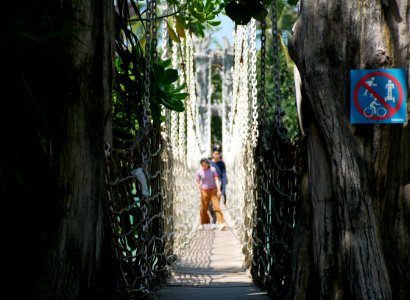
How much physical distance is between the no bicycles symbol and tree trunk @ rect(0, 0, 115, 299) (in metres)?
0.96

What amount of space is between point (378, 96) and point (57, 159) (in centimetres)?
122

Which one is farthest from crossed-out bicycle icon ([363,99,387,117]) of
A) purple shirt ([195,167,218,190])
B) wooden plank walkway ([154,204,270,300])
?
purple shirt ([195,167,218,190])

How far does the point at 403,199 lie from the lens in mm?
3121

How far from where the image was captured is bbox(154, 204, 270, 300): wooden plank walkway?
4.73 metres

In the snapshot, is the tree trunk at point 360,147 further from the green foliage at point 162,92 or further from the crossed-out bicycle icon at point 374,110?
the green foliage at point 162,92

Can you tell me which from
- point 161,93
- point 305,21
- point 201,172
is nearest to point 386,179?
point 305,21

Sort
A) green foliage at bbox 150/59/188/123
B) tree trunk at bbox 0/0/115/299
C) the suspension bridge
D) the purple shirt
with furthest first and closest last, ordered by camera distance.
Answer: the purple shirt
green foliage at bbox 150/59/188/123
the suspension bridge
tree trunk at bbox 0/0/115/299

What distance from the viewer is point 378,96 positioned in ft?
10.2

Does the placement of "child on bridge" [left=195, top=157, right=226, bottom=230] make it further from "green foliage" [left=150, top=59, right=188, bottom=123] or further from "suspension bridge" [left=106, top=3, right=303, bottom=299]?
"green foliage" [left=150, top=59, right=188, bottom=123]

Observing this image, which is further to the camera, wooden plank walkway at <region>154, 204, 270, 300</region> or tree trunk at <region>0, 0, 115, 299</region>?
wooden plank walkway at <region>154, 204, 270, 300</region>

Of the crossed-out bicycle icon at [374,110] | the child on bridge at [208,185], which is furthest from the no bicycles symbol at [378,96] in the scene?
the child on bridge at [208,185]

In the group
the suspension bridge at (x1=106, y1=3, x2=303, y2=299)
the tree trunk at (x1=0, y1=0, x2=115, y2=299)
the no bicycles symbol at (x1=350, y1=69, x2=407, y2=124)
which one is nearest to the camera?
the tree trunk at (x1=0, y1=0, x2=115, y2=299)

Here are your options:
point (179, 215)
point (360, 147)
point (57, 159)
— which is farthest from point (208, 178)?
point (57, 159)

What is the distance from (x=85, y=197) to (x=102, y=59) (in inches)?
21.4
